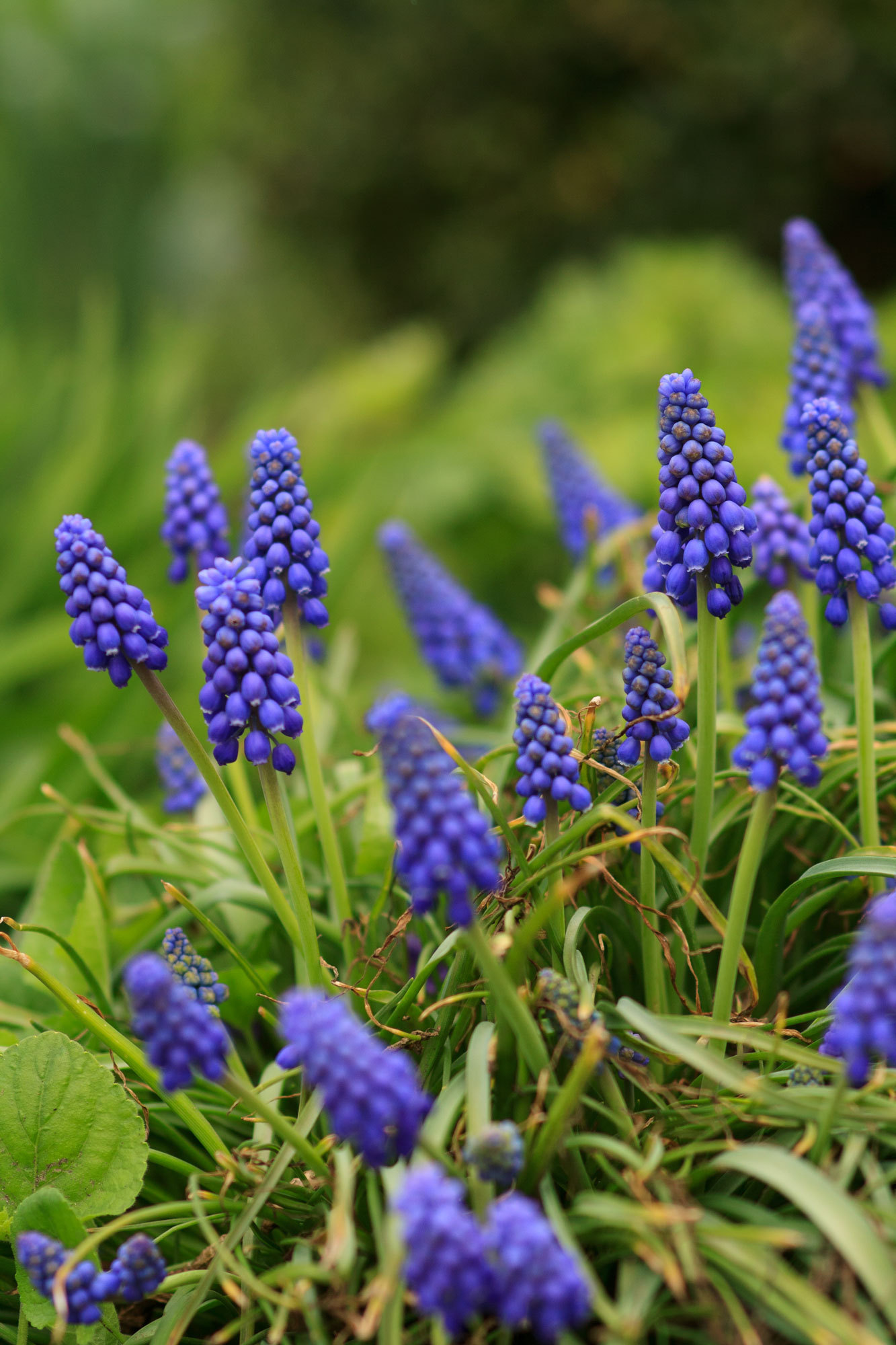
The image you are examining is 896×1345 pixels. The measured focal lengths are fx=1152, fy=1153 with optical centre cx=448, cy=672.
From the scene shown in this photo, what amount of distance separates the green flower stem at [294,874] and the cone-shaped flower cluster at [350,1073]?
721mm

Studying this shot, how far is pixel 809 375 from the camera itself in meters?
3.29

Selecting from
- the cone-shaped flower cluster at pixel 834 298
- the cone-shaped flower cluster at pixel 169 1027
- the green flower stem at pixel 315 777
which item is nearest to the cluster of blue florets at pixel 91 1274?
the cone-shaped flower cluster at pixel 169 1027

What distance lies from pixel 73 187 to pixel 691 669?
36.2ft

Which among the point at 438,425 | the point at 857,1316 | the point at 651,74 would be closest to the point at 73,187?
the point at 438,425

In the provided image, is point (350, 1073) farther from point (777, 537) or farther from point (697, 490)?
point (777, 537)

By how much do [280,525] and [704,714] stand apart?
102 cm

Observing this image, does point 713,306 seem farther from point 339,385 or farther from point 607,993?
point 607,993

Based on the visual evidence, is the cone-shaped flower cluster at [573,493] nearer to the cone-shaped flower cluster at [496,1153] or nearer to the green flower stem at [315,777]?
the green flower stem at [315,777]

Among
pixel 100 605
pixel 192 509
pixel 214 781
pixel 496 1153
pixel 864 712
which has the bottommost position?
pixel 496 1153

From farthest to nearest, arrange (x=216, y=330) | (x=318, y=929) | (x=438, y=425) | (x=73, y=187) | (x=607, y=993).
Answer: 1. (x=216, y=330)
2. (x=73, y=187)
3. (x=438, y=425)
4. (x=318, y=929)
5. (x=607, y=993)

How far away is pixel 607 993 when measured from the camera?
2.44 m

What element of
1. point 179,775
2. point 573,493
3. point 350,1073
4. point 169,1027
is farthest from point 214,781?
point 573,493

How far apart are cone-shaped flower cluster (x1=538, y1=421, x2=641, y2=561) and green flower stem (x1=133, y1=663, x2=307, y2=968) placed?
2124mm

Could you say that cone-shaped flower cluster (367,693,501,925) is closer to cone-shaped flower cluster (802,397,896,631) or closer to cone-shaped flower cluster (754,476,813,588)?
cone-shaped flower cluster (802,397,896,631)
